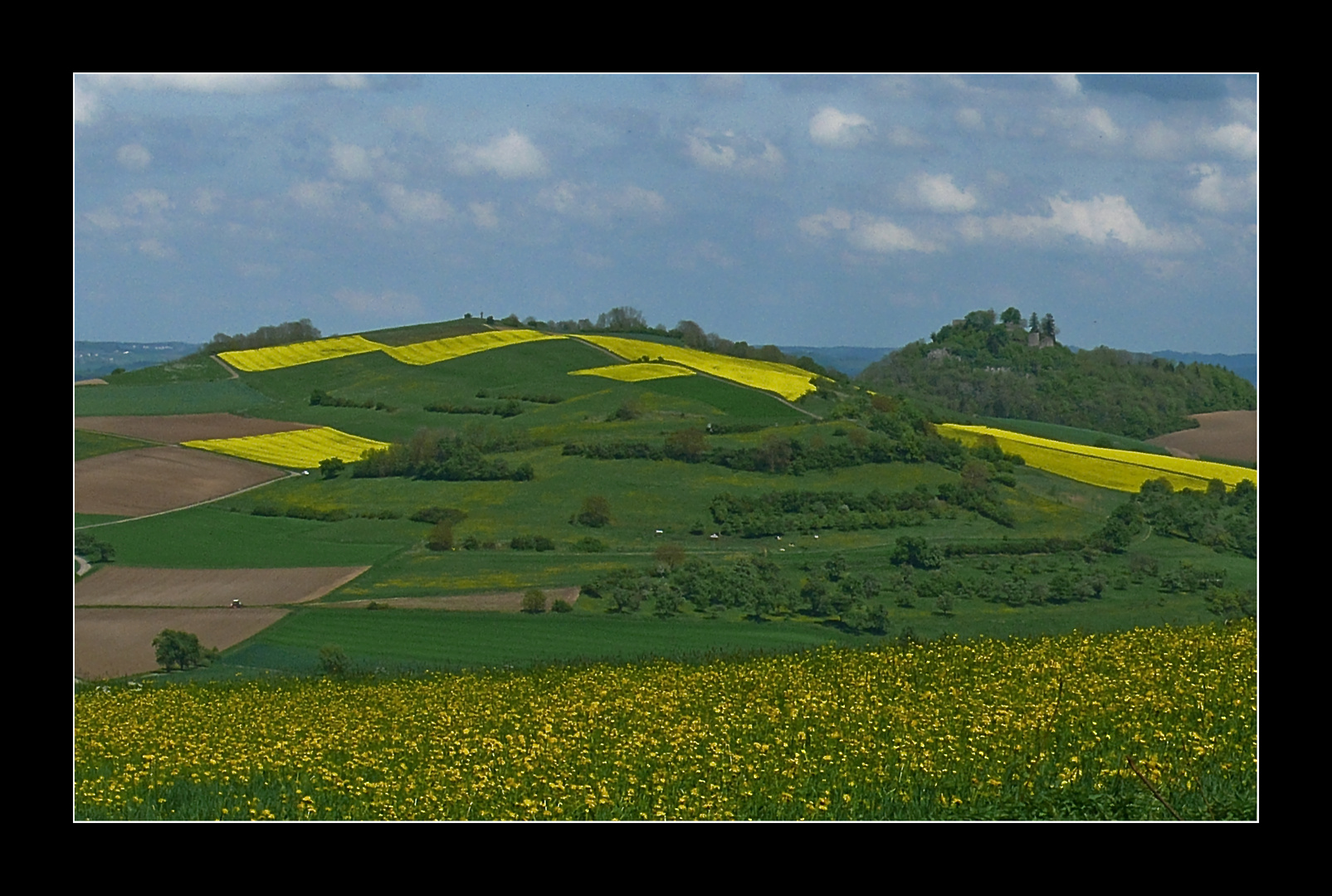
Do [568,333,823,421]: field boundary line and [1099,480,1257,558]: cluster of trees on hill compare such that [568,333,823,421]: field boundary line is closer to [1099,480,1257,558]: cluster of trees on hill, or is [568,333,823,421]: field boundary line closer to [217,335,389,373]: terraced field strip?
[217,335,389,373]: terraced field strip

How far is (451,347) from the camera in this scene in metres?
25.8

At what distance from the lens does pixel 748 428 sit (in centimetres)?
2269

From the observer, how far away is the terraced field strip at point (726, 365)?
2342cm

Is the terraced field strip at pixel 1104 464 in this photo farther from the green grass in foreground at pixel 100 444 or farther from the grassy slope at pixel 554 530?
the green grass in foreground at pixel 100 444

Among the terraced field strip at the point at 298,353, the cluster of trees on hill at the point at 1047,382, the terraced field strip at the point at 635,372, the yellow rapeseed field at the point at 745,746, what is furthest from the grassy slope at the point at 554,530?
the yellow rapeseed field at the point at 745,746

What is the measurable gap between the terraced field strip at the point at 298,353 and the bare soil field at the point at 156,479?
106 inches

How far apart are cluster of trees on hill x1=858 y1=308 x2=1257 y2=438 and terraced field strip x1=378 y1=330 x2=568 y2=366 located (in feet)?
25.3

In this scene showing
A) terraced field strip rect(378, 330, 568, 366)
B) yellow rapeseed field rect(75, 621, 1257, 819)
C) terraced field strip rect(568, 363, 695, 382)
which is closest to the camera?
yellow rapeseed field rect(75, 621, 1257, 819)

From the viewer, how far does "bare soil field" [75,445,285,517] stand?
19.5 metres

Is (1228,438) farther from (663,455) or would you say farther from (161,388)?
(161,388)

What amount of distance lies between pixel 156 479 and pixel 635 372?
9.39 m

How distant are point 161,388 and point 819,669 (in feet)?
52.9

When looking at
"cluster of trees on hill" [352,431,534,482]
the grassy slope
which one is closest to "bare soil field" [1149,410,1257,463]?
the grassy slope

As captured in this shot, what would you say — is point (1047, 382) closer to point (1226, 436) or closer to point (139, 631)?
point (1226, 436)
